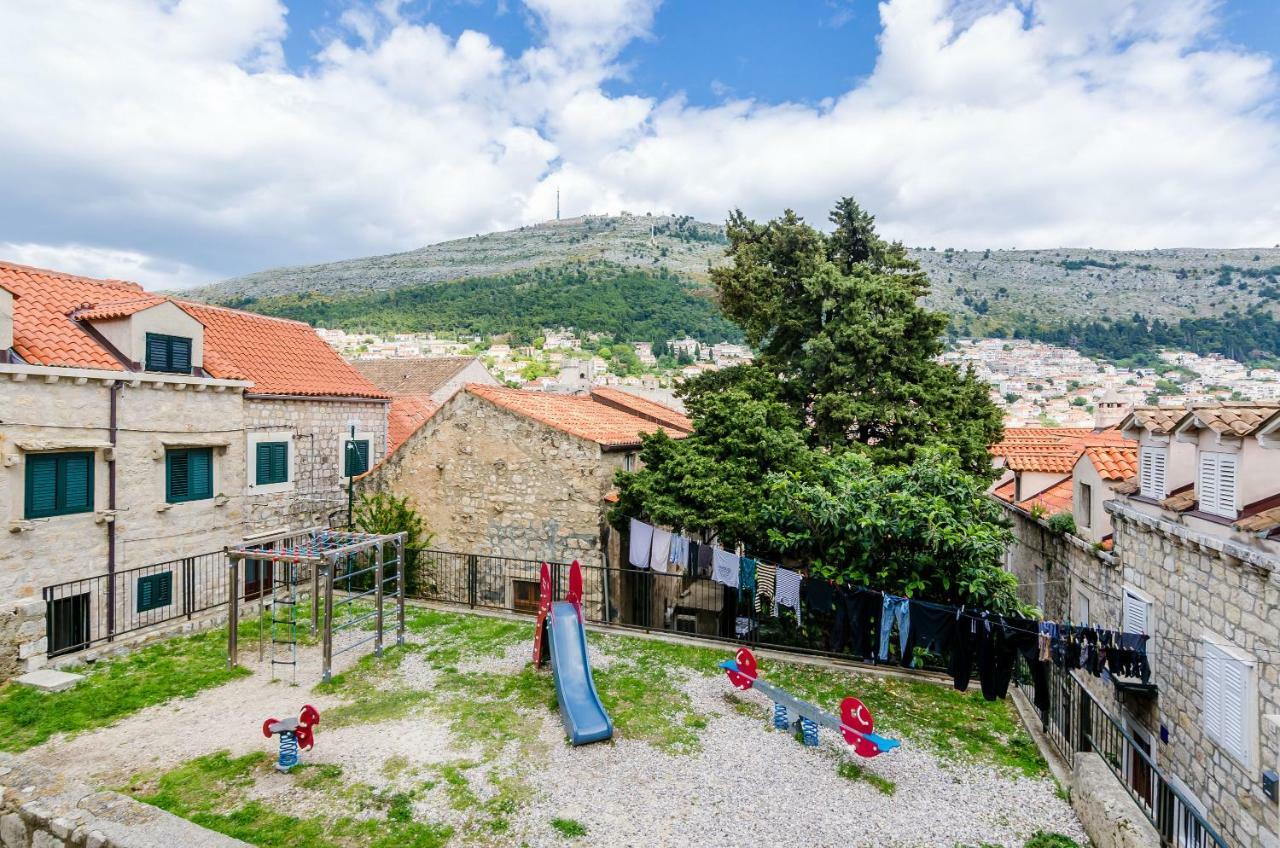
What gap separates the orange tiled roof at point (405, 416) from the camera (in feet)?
81.5

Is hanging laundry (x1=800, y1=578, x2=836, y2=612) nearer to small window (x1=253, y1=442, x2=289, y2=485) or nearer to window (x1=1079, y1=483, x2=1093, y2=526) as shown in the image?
window (x1=1079, y1=483, x2=1093, y2=526)

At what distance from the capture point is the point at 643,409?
27.8m

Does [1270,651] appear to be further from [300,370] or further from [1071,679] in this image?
[300,370]

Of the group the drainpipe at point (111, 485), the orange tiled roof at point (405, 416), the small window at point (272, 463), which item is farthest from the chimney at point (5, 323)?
the orange tiled roof at point (405, 416)

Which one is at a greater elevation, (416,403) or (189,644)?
Answer: (416,403)

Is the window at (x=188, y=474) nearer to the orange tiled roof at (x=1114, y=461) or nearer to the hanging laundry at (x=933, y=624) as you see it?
the hanging laundry at (x=933, y=624)

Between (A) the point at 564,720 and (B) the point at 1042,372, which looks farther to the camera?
(B) the point at 1042,372

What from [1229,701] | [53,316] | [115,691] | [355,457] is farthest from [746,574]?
[53,316]

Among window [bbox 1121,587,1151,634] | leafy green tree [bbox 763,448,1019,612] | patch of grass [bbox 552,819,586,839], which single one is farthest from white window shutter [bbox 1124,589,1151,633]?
patch of grass [bbox 552,819,586,839]

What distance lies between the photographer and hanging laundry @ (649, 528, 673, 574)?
15.6m

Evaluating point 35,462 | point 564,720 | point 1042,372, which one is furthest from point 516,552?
point 1042,372

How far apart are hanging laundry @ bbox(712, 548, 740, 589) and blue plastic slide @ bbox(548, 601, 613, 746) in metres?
3.35

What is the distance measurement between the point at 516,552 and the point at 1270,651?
14.8 m

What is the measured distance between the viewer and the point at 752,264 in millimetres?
22156
